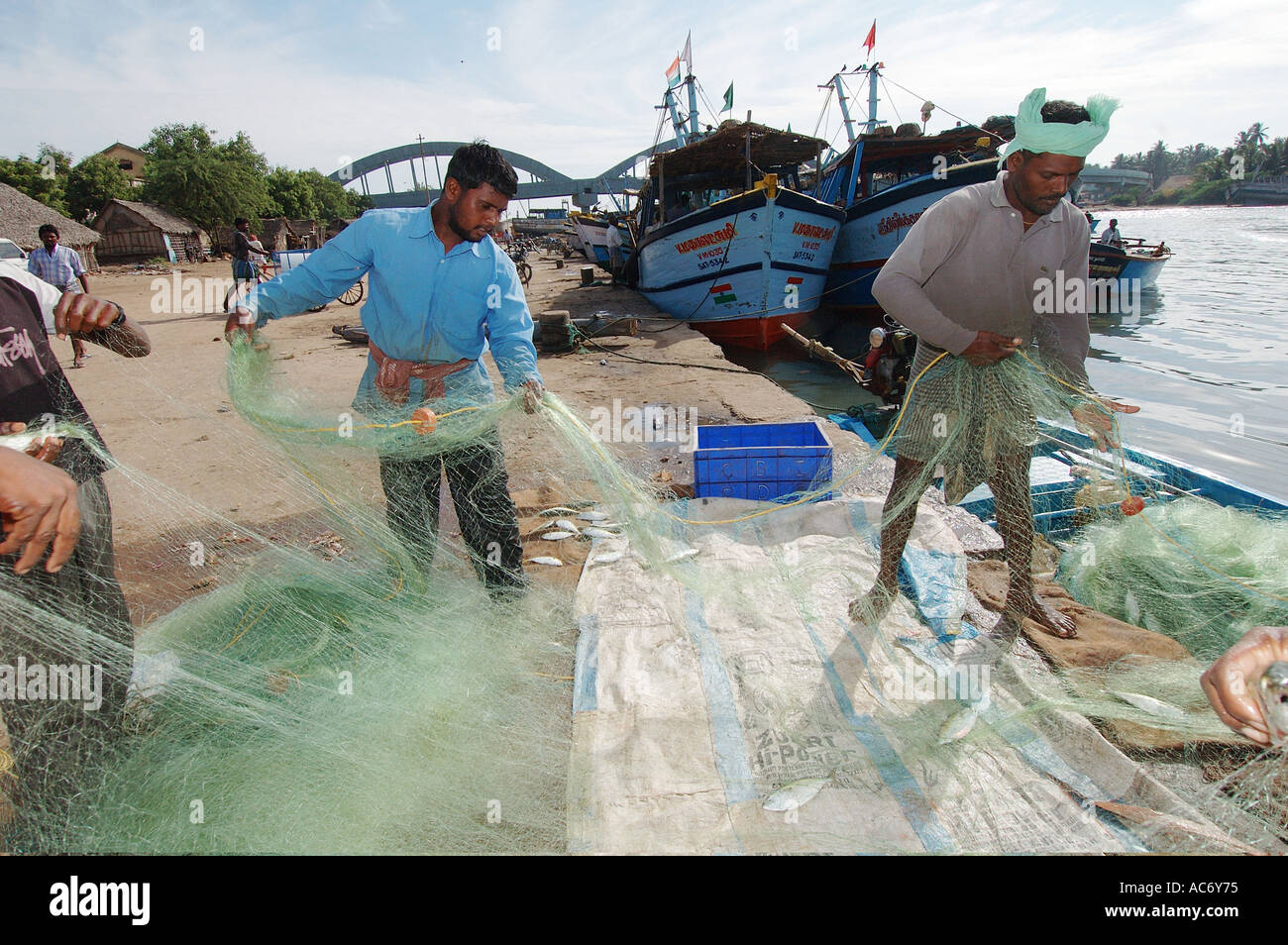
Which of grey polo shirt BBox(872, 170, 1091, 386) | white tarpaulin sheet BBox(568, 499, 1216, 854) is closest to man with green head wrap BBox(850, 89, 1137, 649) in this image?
grey polo shirt BBox(872, 170, 1091, 386)

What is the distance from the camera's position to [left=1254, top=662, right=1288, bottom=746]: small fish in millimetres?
1146

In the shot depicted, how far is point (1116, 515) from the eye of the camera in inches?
144

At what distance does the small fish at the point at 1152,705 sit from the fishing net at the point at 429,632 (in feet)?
0.07

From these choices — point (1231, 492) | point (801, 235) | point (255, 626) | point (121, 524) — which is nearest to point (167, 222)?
point (801, 235)

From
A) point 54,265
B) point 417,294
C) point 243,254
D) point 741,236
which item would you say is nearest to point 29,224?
point 243,254

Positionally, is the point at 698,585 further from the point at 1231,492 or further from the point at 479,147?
the point at 1231,492

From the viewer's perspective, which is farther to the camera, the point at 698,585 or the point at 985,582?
the point at 985,582

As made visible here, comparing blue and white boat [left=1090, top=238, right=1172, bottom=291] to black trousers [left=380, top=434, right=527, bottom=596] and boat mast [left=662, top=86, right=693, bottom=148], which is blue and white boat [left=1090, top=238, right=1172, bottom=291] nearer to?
boat mast [left=662, top=86, right=693, bottom=148]

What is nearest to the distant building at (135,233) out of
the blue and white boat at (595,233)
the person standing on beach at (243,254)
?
the blue and white boat at (595,233)

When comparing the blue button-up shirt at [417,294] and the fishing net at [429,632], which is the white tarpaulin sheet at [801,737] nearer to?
the fishing net at [429,632]

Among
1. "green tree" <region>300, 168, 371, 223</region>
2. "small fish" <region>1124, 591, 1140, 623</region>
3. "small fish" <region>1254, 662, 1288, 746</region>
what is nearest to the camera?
"small fish" <region>1254, 662, 1288, 746</region>

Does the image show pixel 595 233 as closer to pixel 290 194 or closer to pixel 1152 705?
pixel 1152 705

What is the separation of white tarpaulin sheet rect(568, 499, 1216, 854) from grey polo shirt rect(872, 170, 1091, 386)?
1278 millimetres
